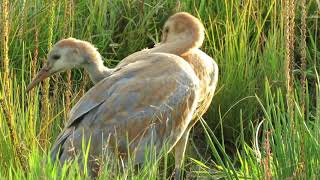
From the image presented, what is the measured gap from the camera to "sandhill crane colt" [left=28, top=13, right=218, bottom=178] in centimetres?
438

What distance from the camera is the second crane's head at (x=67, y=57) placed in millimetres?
4586

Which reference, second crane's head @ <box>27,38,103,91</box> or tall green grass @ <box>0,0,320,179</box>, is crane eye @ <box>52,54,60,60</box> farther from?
tall green grass @ <box>0,0,320,179</box>

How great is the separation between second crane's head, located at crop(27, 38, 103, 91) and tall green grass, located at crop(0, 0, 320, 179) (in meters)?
0.09

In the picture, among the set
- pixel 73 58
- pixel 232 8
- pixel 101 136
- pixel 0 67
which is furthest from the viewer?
pixel 232 8

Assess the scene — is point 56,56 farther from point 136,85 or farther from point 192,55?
point 192,55

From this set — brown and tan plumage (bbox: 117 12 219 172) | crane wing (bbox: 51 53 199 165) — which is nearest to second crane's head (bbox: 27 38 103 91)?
crane wing (bbox: 51 53 199 165)

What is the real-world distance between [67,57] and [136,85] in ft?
1.26

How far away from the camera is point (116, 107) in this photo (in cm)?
445

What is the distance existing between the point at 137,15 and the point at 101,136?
5.74ft

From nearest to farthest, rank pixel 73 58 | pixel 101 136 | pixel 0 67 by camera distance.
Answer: pixel 101 136 → pixel 73 58 → pixel 0 67

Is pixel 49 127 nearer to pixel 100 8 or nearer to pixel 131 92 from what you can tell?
pixel 131 92

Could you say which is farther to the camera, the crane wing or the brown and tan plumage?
the brown and tan plumage

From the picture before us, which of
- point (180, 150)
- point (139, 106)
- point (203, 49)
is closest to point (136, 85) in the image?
point (139, 106)

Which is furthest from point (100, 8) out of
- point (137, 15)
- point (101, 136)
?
point (101, 136)
